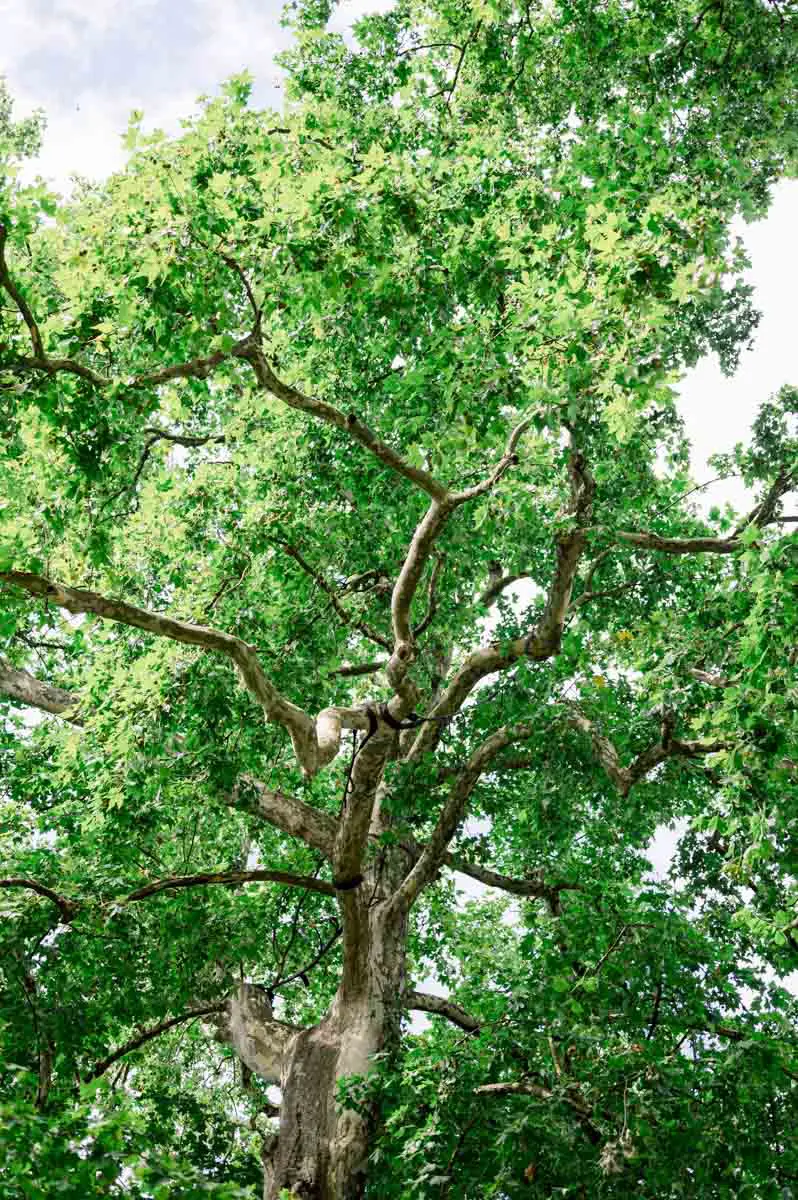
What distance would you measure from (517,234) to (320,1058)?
777 cm

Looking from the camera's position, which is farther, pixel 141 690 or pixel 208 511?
pixel 208 511

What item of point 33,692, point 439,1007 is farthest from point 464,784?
point 33,692

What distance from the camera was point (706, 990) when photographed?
8336 mm

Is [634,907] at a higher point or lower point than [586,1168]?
higher

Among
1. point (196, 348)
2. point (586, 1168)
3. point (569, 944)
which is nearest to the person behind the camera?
point (586, 1168)

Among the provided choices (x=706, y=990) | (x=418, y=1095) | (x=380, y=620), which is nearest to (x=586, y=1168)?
(x=418, y=1095)

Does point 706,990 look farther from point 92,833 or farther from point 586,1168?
point 92,833

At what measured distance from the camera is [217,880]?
945 cm

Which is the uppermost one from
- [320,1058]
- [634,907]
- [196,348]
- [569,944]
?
[196,348]

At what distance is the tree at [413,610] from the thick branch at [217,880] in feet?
0.15

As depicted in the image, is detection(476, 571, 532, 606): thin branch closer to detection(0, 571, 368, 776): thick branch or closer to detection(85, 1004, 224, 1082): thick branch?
detection(0, 571, 368, 776): thick branch

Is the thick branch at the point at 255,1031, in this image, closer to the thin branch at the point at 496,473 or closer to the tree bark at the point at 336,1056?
the tree bark at the point at 336,1056

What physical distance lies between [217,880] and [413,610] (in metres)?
3.62

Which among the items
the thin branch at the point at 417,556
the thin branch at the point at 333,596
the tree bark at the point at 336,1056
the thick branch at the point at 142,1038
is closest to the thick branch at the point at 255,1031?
the tree bark at the point at 336,1056
